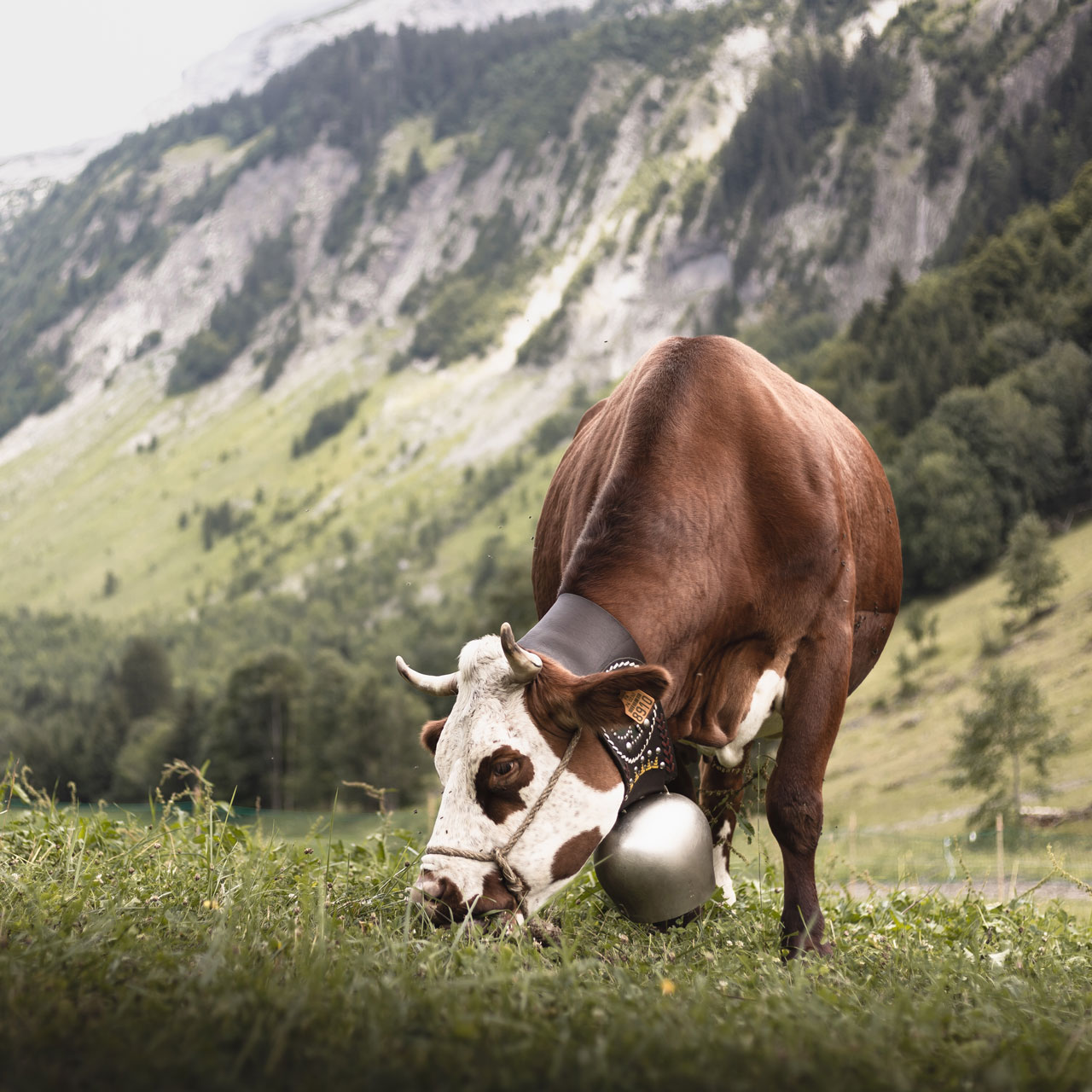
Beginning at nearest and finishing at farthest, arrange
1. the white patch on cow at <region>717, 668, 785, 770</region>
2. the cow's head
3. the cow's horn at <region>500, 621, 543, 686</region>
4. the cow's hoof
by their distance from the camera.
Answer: the cow's horn at <region>500, 621, 543, 686</region> < the cow's head < the cow's hoof < the white patch on cow at <region>717, 668, 785, 770</region>

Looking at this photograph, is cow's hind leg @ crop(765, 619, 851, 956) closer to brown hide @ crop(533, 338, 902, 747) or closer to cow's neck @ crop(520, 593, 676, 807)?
brown hide @ crop(533, 338, 902, 747)

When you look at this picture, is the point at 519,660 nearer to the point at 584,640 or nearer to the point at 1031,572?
the point at 584,640

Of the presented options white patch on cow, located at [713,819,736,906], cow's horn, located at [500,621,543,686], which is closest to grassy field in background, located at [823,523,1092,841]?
white patch on cow, located at [713,819,736,906]

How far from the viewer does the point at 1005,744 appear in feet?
133

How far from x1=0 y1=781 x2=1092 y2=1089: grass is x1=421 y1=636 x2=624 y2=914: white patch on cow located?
0.29m

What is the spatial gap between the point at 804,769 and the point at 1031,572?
205ft

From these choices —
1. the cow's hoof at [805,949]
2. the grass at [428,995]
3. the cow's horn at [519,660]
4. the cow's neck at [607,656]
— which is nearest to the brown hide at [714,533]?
the cow's neck at [607,656]

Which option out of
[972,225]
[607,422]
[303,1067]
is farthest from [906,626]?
[972,225]

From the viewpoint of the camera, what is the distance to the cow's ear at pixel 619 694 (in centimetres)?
496

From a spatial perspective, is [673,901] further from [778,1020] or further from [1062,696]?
[1062,696]

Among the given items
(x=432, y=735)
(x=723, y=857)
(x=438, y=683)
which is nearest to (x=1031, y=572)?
(x=723, y=857)

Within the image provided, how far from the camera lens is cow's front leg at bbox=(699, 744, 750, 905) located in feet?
24.4

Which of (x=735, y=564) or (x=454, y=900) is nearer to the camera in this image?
(x=454, y=900)

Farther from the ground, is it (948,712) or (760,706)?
(760,706)
